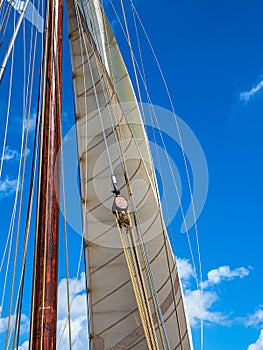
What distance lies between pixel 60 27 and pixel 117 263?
10.3 ft

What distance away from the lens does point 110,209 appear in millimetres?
6375

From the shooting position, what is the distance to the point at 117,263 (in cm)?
598

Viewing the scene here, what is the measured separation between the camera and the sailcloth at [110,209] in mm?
5605

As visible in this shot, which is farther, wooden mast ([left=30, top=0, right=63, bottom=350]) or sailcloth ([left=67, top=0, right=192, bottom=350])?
sailcloth ([left=67, top=0, right=192, bottom=350])

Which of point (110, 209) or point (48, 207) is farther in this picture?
point (110, 209)

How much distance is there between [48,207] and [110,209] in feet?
8.37

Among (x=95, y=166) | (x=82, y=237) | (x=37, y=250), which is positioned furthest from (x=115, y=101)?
(x=37, y=250)

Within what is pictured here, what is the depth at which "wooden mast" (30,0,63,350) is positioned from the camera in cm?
328

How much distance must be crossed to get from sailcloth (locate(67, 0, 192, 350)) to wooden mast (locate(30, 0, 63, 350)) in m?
1.25

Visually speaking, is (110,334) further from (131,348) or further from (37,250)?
(37,250)

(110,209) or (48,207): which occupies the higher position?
(110,209)

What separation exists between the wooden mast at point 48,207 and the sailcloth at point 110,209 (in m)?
1.25

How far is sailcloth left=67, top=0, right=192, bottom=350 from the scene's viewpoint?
5605mm

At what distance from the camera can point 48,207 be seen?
387cm
